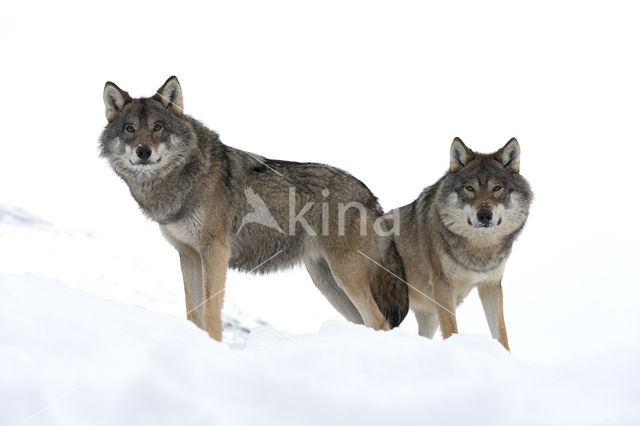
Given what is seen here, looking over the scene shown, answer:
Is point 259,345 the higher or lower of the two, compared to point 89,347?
higher

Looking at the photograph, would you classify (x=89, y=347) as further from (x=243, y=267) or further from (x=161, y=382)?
(x=243, y=267)

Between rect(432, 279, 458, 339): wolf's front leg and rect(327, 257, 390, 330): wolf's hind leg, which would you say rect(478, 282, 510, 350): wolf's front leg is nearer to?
rect(432, 279, 458, 339): wolf's front leg

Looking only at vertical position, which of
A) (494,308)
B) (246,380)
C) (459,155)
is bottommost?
(246,380)

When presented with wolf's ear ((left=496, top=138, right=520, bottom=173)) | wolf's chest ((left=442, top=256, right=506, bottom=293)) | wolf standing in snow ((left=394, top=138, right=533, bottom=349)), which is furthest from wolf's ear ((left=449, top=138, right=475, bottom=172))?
wolf's chest ((left=442, top=256, right=506, bottom=293))

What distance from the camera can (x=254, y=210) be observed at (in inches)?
232

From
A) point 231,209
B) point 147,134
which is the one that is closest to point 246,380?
point 231,209

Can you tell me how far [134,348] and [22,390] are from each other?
572 mm

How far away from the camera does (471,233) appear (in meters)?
6.27

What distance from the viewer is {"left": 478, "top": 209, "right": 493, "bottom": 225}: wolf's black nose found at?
5.98 m

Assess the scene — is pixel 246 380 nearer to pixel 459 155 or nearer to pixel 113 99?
pixel 113 99

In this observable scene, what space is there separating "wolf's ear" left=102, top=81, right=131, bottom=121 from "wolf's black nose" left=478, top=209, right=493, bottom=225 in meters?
3.22

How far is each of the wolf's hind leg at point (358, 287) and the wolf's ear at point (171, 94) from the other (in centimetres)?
191

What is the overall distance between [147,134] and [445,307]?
3019 millimetres

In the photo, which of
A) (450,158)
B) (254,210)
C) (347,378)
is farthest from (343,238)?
(347,378)
